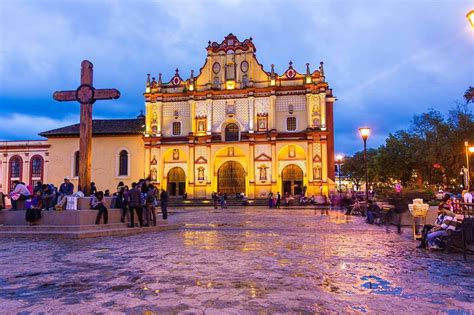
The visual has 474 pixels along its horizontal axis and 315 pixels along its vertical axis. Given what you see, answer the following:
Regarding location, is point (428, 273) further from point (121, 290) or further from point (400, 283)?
point (121, 290)

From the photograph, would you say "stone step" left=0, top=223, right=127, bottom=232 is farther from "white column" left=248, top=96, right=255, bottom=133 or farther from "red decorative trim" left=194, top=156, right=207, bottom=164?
"white column" left=248, top=96, right=255, bottom=133

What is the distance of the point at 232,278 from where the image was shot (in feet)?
19.7

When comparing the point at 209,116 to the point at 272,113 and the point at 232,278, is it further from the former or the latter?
the point at 232,278

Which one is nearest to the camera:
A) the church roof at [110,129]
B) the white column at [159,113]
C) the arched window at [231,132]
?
the arched window at [231,132]

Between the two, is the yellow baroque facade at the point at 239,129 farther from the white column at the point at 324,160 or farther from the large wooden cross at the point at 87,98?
the large wooden cross at the point at 87,98

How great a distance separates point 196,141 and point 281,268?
38.3m

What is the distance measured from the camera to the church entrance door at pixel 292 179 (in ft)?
141

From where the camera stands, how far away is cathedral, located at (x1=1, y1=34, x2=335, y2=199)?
4266cm

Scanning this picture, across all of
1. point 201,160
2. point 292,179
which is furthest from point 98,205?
point 292,179

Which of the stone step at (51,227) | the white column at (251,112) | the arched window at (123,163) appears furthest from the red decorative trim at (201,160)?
the stone step at (51,227)

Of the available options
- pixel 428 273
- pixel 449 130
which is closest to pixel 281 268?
pixel 428 273

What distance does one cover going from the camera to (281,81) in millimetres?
44594

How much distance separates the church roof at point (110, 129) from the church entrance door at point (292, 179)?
18.0 m

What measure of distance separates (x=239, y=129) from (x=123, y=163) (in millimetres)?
15128
